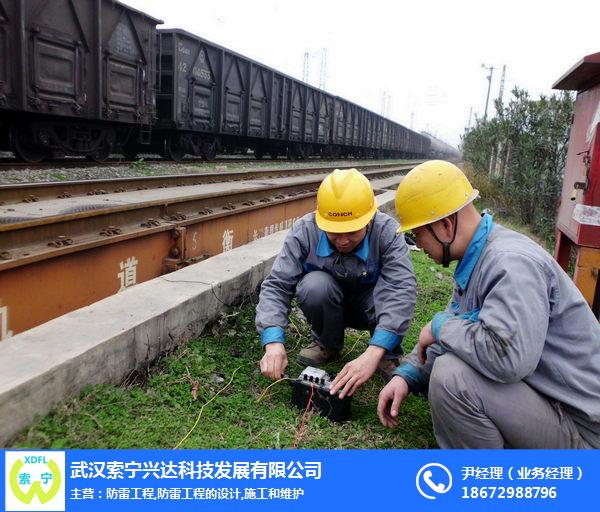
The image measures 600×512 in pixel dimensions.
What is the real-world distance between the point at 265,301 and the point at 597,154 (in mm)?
2639

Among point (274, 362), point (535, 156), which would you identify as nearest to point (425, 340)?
point (274, 362)

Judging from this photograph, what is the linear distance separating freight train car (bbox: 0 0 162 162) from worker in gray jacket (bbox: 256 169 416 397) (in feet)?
23.8

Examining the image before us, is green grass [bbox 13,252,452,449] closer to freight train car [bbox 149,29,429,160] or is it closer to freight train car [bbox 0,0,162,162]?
freight train car [bbox 0,0,162,162]

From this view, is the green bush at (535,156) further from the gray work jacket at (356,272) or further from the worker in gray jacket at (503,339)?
the worker in gray jacket at (503,339)

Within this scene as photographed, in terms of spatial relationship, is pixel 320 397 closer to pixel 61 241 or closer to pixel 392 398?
pixel 392 398

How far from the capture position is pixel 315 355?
328cm

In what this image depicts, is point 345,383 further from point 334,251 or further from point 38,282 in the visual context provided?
point 38,282

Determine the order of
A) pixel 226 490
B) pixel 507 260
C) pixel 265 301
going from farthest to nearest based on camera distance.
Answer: pixel 265 301 < pixel 507 260 < pixel 226 490

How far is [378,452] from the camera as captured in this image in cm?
169

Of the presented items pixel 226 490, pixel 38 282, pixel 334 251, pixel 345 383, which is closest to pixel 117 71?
pixel 38 282

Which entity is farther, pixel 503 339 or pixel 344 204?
pixel 344 204

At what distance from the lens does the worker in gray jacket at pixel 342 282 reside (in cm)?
274

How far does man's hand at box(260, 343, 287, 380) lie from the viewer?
2.65 m

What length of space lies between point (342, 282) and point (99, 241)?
203 cm
